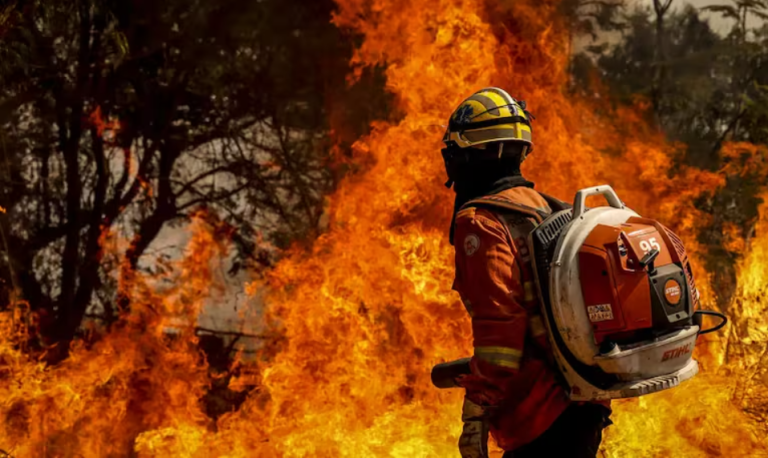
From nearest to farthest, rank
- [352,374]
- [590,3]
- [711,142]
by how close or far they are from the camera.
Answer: [352,374] → [590,3] → [711,142]

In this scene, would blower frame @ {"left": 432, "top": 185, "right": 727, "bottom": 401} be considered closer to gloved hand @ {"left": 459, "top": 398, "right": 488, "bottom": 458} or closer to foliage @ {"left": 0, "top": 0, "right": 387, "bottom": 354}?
gloved hand @ {"left": 459, "top": 398, "right": 488, "bottom": 458}

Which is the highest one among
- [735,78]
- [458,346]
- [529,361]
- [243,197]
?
[735,78]

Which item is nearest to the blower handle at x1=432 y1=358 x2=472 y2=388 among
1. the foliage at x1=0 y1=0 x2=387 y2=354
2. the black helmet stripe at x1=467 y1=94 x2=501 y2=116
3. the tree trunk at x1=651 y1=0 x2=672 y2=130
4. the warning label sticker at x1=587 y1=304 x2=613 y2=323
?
the warning label sticker at x1=587 y1=304 x2=613 y2=323

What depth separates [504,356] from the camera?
2.87 metres

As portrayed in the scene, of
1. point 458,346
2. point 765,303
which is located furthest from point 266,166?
point 765,303

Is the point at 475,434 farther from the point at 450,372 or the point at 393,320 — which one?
the point at 393,320

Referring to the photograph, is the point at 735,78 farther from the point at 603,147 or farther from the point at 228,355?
the point at 228,355

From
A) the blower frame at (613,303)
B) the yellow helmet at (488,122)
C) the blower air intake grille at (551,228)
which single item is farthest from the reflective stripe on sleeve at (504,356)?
the yellow helmet at (488,122)

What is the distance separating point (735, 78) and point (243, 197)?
712cm

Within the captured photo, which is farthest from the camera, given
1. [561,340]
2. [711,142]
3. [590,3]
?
[711,142]

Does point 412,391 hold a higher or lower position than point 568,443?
lower

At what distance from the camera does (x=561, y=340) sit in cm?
291

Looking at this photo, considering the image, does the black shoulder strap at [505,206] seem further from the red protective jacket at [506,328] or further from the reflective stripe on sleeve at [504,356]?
the reflective stripe on sleeve at [504,356]

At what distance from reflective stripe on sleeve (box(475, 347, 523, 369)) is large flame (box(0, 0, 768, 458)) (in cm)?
299
